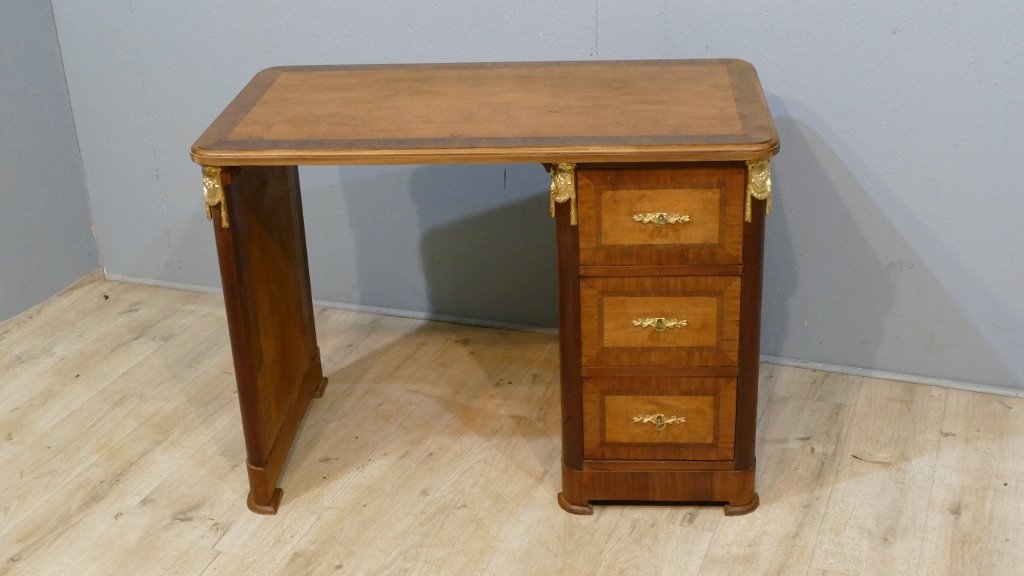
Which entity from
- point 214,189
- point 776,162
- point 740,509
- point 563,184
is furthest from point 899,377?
point 214,189

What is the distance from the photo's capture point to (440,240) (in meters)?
3.21

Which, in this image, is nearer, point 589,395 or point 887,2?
point 589,395

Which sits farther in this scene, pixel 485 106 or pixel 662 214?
pixel 485 106

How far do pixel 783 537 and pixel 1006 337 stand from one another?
85cm

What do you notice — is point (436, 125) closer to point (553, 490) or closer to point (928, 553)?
point (553, 490)

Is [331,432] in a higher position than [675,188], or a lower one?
lower

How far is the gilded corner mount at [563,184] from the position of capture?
2.15m

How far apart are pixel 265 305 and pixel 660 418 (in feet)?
2.80

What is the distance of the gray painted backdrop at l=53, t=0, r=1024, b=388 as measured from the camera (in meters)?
2.64

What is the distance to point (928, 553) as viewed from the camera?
2291 mm

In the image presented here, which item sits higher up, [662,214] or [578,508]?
[662,214]

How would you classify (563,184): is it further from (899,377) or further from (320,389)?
(899,377)

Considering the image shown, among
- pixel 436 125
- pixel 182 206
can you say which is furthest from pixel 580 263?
pixel 182 206

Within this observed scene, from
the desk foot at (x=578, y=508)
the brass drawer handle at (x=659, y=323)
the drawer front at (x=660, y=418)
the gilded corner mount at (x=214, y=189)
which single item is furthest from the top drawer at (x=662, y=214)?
the gilded corner mount at (x=214, y=189)
